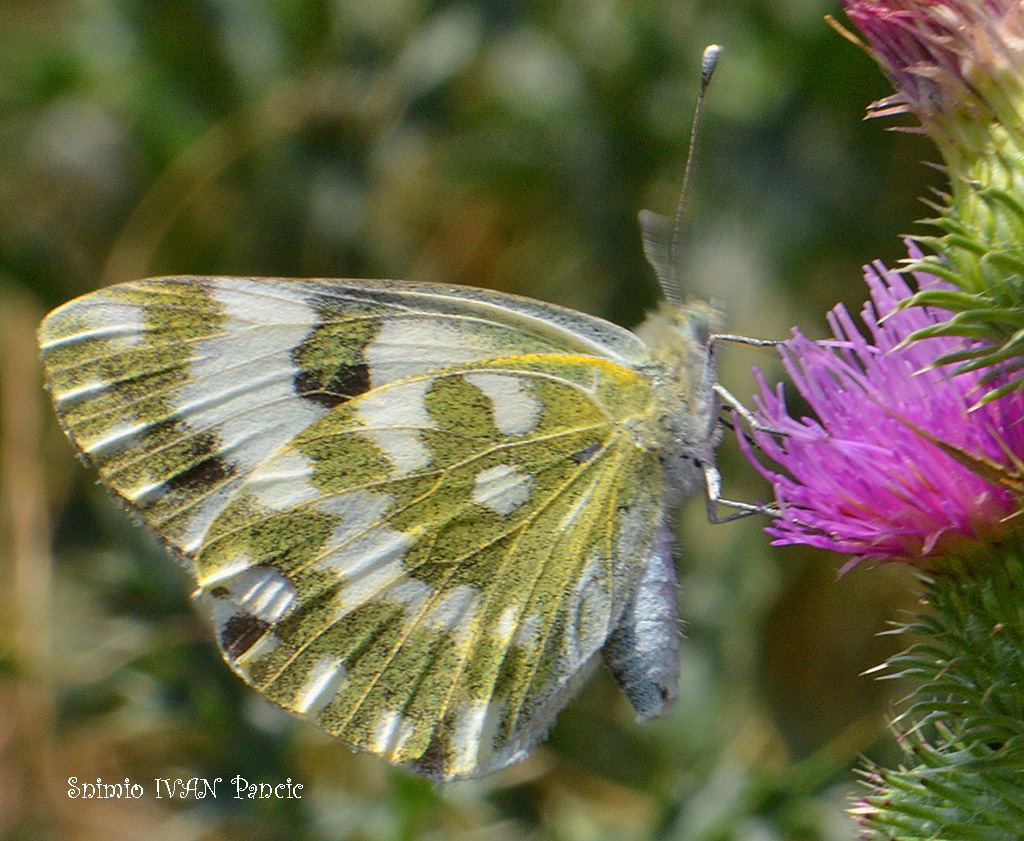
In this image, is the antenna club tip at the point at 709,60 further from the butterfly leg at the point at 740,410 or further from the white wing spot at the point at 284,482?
the white wing spot at the point at 284,482

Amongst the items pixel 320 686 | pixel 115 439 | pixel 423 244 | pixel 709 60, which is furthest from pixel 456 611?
pixel 423 244

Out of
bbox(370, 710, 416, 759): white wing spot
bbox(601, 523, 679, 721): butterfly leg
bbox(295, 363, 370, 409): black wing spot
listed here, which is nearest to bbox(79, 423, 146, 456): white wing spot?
bbox(295, 363, 370, 409): black wing spot

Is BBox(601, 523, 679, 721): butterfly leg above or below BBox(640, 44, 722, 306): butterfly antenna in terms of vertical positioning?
below

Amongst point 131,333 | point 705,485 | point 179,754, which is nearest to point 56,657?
point 179,754

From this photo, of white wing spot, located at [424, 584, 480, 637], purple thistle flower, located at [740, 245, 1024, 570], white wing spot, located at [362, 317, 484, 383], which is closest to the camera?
purple thistle flower, located at [740, 245, 1024, 570]

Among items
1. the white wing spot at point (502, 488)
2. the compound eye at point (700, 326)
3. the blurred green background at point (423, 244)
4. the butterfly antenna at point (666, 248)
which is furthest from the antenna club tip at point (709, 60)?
the blurred green background at point (423, 244)

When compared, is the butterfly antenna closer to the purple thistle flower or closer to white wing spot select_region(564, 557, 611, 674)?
the purple thistle flower
